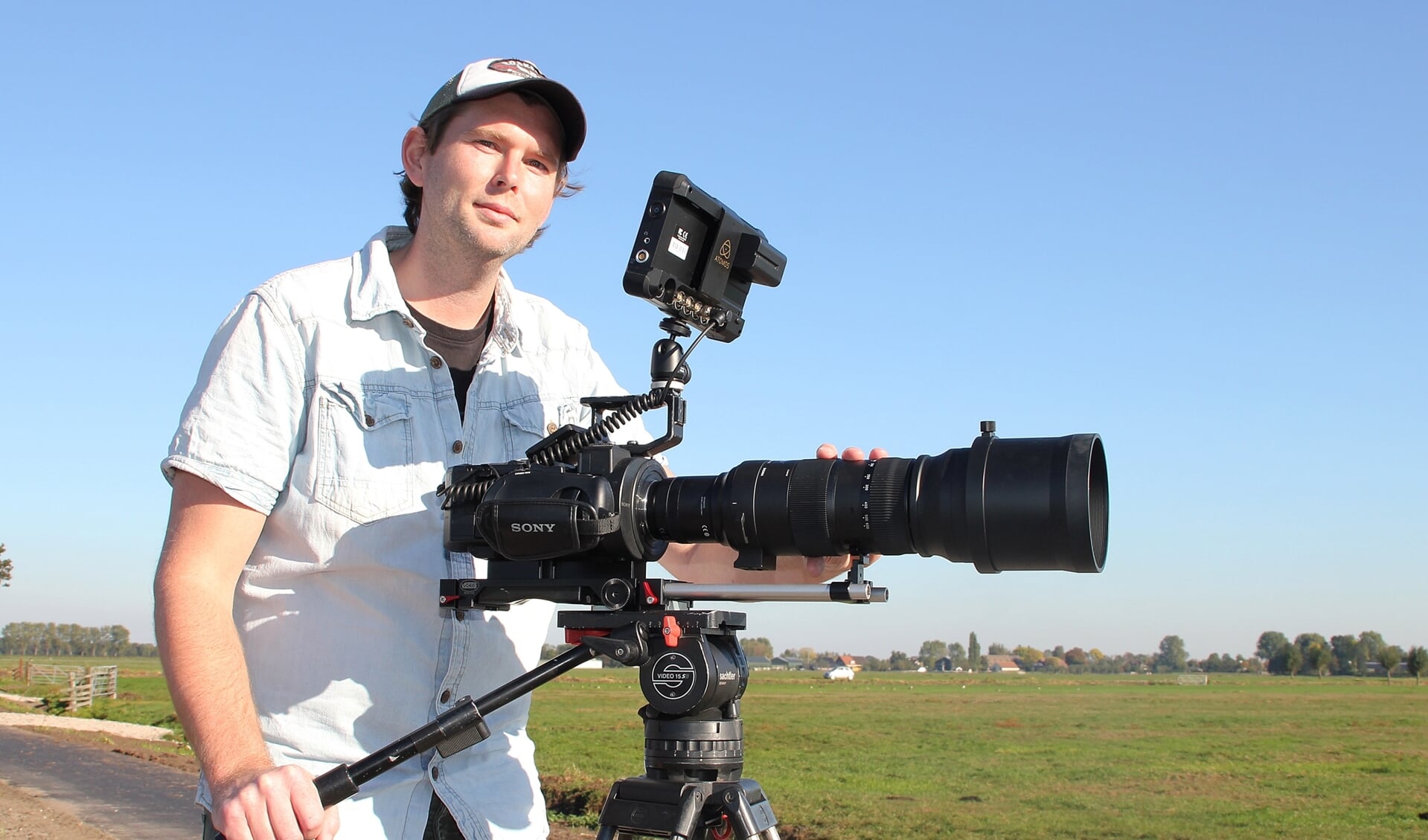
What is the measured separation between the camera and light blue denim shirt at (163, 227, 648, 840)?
2730 mm

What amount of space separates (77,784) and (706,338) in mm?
14537

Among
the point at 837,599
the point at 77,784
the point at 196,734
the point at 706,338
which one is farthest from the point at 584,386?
the point at 77,784

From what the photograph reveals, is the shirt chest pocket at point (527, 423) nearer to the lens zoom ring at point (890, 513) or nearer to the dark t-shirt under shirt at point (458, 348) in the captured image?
the dark t-shirt under shirt at point (458, 348)

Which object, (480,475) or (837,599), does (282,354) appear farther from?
(837,599)

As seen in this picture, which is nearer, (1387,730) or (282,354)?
(282,354)

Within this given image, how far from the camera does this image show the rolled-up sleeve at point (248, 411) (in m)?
2.59

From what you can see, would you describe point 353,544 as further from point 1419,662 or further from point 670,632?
point 1419,662

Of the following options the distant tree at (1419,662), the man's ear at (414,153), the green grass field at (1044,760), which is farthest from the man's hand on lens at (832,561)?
the distant tree at (1419,662)

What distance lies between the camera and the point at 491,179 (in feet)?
10.3

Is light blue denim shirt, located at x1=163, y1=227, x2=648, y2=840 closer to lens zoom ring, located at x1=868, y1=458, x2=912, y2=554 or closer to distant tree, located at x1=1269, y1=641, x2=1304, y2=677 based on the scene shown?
lens zoom ring, located at x1=868, y1=458, x2=912, y2=554

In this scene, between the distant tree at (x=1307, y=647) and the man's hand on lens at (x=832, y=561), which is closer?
the man's hand on lens at (x=832, y=561)

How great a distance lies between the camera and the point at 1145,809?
2220 centimetres

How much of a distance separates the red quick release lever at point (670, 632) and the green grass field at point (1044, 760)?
815 cm

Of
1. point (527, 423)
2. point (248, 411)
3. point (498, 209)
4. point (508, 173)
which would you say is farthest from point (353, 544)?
point (508, 173)
